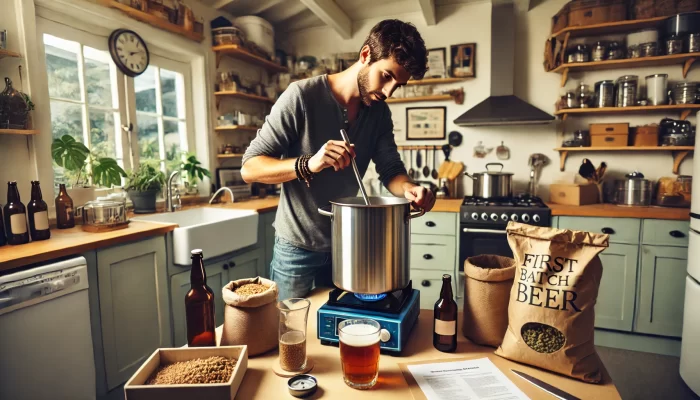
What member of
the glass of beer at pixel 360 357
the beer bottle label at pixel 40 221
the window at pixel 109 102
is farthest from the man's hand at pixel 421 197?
the window at pixel 109 102

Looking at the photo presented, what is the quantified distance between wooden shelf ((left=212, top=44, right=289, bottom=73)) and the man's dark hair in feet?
7.27

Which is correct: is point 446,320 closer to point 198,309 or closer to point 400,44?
point 198,309

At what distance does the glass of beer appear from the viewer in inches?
28.4

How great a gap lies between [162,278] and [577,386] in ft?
6.13

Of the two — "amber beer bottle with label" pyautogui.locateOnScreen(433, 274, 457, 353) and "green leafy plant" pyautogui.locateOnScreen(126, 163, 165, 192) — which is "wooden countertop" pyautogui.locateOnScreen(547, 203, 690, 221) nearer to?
"amber beer bottle with label" pyautogui.locateOnScreen(433, 274, 457, 353)

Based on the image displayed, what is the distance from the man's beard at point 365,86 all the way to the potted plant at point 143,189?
1.73m

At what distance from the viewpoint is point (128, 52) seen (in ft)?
8.11

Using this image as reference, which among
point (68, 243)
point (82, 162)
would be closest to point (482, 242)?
point (68, 243)

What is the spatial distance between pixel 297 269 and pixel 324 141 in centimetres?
42

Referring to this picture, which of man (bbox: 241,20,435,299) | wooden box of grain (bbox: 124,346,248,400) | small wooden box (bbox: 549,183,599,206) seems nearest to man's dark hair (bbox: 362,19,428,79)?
man (bbox: 241,20,435,299)

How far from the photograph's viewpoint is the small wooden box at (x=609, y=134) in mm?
2830

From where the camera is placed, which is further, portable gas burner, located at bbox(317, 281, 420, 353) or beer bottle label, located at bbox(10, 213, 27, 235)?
beer bottle label, located at bbox(10, 213, 27, 235)

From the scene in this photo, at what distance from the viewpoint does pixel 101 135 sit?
2424mm

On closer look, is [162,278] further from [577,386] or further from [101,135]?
[577,386]
